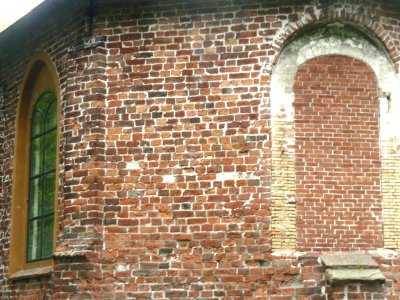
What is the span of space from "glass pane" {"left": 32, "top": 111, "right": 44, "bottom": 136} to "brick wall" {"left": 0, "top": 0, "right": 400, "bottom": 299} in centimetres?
164

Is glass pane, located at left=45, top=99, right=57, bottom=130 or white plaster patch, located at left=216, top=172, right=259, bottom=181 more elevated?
glass pane, located at left=45, top=99, right=57, bottom=130

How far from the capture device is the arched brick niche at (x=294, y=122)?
385 inches

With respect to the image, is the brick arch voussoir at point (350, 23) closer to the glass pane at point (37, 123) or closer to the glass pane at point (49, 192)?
the glass pane at point (49, 192)

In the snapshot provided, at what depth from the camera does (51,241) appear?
11453mm

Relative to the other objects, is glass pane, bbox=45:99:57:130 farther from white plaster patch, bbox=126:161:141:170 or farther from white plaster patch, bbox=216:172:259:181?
white plaster patch, bbox=216:172:259:181

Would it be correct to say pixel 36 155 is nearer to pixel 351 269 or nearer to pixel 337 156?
pixel 337 156

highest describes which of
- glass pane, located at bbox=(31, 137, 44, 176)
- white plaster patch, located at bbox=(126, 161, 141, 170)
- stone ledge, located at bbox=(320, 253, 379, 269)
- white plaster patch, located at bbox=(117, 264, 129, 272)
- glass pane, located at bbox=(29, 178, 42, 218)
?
glass pane, located at bbox=(31, 137, 44, 176)

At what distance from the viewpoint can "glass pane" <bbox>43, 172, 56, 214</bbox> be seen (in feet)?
38.2

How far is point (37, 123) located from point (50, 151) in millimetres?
699

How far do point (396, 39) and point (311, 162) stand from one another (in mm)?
2093

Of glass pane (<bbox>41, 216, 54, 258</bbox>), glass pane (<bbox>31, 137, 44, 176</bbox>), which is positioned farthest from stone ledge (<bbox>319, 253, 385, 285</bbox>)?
glass pane (<bbox>31, 137, 44, 176</bbox>)

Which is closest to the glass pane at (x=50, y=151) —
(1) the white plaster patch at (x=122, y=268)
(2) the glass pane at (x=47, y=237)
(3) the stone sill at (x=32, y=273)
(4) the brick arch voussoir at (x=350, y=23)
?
(2) the glass pane at (x=47, y=237)

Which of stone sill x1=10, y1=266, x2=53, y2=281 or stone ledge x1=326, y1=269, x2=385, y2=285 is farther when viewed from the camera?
stone sill x1=10, y1=266, x2=53, y2=281

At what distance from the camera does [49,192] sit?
11766 millimetres
